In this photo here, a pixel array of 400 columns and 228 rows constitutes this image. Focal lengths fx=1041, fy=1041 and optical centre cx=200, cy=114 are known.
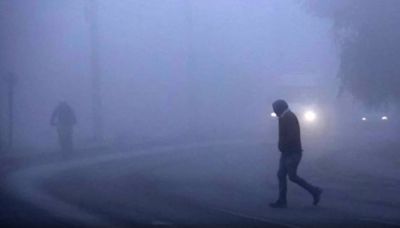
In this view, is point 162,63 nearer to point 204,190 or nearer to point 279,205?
point 204,190

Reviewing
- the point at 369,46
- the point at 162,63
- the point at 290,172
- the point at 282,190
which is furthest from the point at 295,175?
the point at 162,63

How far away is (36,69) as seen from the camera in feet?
196

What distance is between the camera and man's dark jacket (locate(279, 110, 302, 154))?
686 inches

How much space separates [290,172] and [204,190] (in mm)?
3587

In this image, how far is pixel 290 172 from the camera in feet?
56.9

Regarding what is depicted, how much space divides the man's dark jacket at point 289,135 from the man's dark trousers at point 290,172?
0.28ft

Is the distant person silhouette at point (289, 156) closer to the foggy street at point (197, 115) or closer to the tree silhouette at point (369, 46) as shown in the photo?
the foggy street at point (197, 115)

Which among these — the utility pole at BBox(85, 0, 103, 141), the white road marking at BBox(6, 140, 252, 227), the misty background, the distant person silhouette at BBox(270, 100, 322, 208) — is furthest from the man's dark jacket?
the misty background

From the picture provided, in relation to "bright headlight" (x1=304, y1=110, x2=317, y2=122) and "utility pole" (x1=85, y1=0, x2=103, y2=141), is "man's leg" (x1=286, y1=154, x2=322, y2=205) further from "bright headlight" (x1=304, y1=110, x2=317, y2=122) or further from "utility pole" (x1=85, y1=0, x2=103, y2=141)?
"bright headlight" (x1=304, y1=110, x2=317, y2=122)

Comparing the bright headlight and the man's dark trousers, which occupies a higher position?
the bright headlight

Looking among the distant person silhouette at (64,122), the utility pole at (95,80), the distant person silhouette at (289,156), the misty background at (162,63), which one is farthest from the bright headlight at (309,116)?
the distant person silhouette at (289,156)

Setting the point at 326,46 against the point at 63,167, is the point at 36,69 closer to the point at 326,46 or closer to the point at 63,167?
the point at 326,46

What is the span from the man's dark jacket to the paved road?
0.99 m

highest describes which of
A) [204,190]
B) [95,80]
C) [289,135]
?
[95,80]
